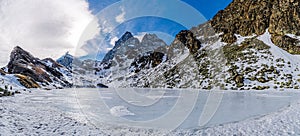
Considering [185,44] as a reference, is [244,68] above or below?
below

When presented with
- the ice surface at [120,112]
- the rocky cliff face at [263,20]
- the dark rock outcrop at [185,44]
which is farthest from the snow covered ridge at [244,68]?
the ice surface at [120,112]

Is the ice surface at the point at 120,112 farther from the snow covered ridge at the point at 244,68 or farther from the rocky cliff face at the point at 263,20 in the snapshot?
the rocky cliff face at the point at 263,20

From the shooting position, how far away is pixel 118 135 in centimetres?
1154

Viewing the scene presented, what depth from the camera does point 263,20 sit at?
110000 mm

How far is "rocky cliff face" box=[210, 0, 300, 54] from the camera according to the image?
90.7m

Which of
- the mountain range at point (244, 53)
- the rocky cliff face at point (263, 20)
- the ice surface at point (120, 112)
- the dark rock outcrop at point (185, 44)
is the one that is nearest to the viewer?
the ice surface at point (120, 112)

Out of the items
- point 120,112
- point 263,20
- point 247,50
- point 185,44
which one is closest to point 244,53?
point 247,50

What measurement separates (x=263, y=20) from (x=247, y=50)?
30.8 meters

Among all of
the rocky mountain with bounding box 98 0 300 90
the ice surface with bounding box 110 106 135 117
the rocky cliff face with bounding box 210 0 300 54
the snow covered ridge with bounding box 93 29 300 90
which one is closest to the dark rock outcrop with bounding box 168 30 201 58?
the rocky mountain with bounding box 98 0 300 90

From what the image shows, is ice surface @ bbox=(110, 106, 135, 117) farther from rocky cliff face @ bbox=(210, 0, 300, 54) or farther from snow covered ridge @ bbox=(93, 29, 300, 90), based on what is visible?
rocky cliff face @ bbox=(210, 0, 300, 54)

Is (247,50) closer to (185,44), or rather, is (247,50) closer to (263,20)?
(263,20)

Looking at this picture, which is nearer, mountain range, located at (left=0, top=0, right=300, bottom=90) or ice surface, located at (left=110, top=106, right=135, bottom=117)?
ice surface, located at (left=110, top=106, right=135, bottom=117)

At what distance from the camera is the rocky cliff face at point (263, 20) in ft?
297

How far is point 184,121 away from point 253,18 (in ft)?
391
